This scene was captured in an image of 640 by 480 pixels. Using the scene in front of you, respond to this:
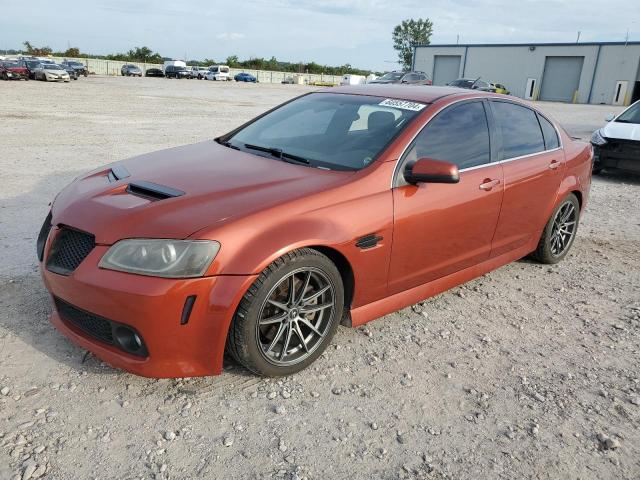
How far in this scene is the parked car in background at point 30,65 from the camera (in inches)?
1396

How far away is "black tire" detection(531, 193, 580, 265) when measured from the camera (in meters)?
4.89

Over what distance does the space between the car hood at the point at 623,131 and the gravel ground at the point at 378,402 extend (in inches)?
224

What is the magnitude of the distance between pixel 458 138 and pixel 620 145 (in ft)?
22.4

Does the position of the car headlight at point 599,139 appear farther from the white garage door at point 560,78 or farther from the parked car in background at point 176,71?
the parked car in background at point 176,71

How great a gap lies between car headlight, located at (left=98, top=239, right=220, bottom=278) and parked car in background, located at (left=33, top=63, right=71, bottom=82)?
38720mm

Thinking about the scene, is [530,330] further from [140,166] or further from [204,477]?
[140,166]

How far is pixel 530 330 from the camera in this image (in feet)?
12.6

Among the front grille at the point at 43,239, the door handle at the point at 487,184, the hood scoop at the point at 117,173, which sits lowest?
the front grille at the point at 43,239

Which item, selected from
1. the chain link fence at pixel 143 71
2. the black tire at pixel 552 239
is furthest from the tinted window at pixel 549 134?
the chain link fence at pixel 143 71

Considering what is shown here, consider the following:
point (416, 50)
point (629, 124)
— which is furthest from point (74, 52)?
point (629, 124)

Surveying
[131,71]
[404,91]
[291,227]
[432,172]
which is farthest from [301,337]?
[131,71]

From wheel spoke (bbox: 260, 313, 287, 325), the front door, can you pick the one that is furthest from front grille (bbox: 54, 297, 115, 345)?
the front door

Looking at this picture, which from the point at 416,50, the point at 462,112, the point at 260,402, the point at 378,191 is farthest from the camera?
the point at 416,50

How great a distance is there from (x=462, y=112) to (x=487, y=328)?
5.22 feet
